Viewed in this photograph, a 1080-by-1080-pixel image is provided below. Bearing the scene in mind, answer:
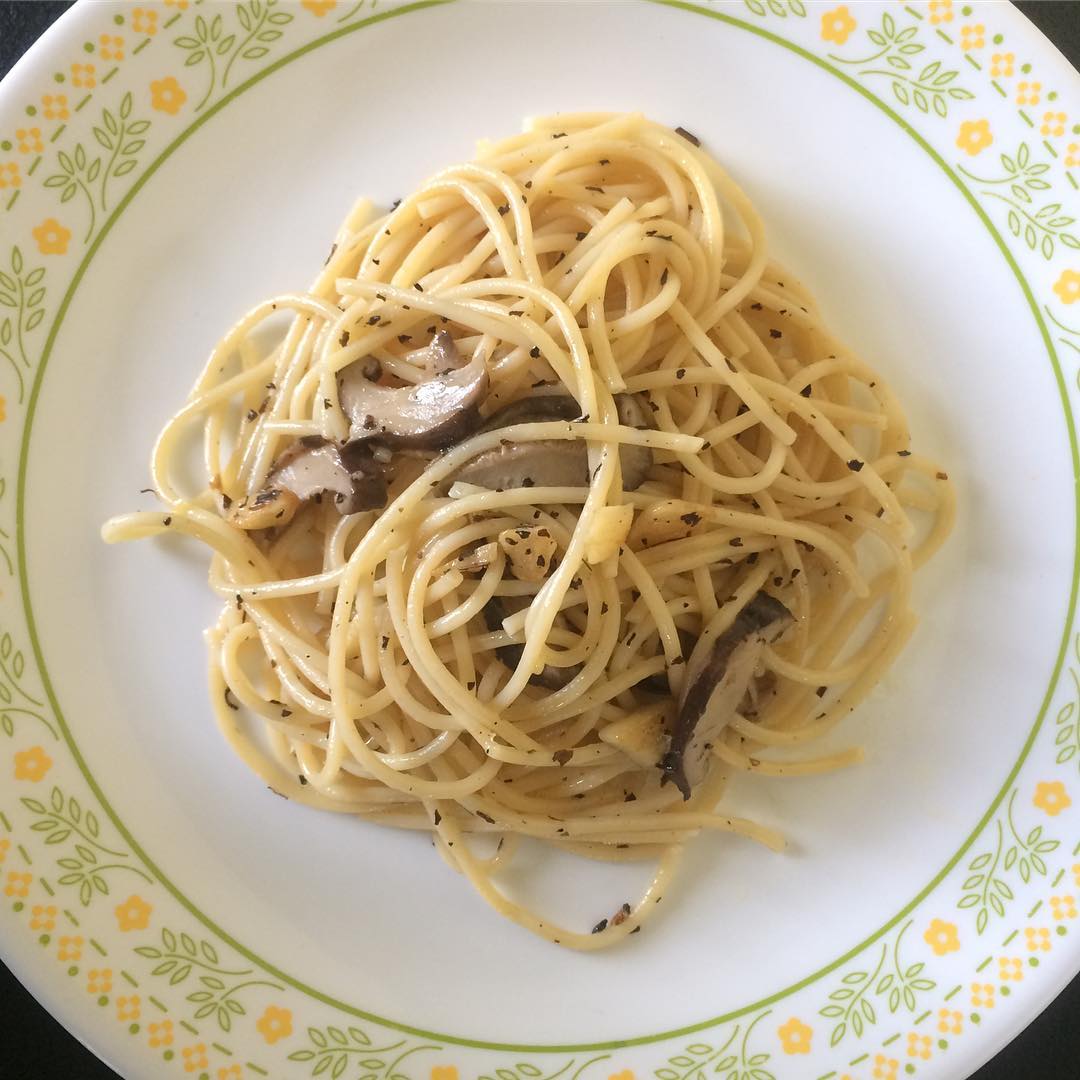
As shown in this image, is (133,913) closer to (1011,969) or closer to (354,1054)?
(354,1054)

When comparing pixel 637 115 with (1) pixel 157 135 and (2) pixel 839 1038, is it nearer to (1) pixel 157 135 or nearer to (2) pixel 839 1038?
(1) pixel 157 135

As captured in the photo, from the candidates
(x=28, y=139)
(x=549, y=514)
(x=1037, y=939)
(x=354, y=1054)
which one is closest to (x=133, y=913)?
(x=354, y=1054)

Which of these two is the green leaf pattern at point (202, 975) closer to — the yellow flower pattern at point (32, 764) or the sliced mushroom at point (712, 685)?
the yellow flower pattern at point (32, 764)

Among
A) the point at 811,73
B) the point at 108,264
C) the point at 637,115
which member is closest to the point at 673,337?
the point at 637,115

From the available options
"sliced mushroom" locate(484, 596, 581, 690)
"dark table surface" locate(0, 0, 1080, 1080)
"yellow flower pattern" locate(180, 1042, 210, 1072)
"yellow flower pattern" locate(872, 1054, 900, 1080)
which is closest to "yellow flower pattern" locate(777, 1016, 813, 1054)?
"yellow flower pattern" locate(872, 1054, 900, 1080)

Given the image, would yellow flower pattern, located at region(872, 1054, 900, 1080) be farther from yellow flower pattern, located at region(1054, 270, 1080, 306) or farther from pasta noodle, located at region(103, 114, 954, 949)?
yellow flower pattern, located at region(1054, 270, 1080, 306)

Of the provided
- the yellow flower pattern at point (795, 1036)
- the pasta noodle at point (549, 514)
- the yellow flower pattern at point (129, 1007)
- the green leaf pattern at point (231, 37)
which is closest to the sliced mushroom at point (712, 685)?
the pasta noodle at point (549, 514)
